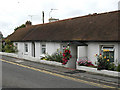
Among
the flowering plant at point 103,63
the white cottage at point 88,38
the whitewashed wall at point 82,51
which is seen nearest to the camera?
the flowering plant at point 103,63

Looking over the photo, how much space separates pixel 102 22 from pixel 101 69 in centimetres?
513

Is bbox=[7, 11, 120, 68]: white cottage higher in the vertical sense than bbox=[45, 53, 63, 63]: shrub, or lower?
higher

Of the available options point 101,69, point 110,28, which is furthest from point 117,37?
point 101,69

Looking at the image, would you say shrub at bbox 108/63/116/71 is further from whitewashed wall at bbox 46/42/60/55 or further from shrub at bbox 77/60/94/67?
whitewashed wall at bbox 46/42/60/55

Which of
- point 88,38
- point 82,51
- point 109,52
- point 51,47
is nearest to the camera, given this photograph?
point 109,52

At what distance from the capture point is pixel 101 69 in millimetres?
11414

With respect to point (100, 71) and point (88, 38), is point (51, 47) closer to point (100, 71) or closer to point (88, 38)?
point (88, 38)

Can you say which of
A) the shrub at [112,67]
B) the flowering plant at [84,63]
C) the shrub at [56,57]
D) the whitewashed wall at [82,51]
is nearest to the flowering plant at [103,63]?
the shrub at [112,67]

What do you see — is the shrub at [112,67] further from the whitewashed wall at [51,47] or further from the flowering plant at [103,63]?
the whitewashed wall at [51,47]

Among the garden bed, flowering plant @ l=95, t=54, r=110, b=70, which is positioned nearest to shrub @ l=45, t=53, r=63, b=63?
the garden bed

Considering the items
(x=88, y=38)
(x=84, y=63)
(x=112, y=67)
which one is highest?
(x=88, y=38)

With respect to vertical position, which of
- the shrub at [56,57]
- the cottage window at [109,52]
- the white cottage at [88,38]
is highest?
the white cottage at [88,38]

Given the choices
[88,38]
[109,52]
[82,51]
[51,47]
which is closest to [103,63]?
[109,52]

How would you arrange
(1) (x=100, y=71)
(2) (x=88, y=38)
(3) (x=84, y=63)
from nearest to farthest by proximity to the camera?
(1) (x=100, y=71) → (3) (x=84, y=63) → (2) (x=88, y=38)
